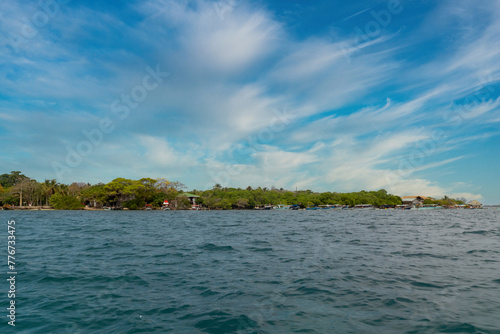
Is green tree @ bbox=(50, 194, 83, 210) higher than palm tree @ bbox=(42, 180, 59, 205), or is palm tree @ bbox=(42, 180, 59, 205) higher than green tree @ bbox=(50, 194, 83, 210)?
palm tree @ bbox=(42, 180, 59, 205)

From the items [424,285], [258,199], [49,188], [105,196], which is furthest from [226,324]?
[258,199]

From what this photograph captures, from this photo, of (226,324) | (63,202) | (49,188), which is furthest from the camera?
(49,188)

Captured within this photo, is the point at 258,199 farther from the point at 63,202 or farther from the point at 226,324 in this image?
the point at 226,324

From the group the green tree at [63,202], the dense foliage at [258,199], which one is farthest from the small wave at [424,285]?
the dense foliage at [258,199]

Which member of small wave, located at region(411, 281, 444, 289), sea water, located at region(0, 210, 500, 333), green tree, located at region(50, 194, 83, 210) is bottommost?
small wave, located at region(411, 281, 444, 289)

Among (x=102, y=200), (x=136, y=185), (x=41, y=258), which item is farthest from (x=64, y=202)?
(x=41, y=258)

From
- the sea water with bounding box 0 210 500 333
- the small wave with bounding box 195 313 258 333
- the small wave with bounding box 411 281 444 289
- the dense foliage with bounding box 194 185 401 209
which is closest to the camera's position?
the small wave with bounding box 195 313 258 333

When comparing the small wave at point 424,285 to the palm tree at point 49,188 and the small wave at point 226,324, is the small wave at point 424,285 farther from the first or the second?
the palm tree at point 49,188

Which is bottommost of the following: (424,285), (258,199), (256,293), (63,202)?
(424,285)

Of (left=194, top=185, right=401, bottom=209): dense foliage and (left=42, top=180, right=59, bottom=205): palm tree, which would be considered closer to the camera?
(left=42, top=180, right=59, bottom=205): palm tree

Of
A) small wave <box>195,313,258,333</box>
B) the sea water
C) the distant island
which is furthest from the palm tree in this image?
small wave <box>195,313,258,333</box>

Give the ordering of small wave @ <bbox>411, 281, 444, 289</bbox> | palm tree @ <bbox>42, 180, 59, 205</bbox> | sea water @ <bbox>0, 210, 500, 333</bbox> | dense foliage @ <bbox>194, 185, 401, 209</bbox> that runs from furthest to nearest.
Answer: dense foliage @ <bbox>194, 185, 401, 209</bbox>, palm tree @ <bbox>42, 180, 59, 205</bbox>, small wave @ <bbox>411, 281, 444, 289</bbox>, sea water @ <bbox>0, 210, 500, 333</bbox>

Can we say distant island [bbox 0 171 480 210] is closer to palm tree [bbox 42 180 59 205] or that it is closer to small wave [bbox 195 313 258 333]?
palm tree [bbox 42 180 59 205]

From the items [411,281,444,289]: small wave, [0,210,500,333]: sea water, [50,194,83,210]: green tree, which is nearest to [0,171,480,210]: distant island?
[50,194,83,210]: green tree
